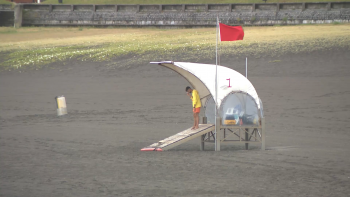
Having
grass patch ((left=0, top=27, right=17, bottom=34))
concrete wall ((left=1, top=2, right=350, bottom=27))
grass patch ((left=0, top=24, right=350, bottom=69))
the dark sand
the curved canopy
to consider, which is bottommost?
the dark sand

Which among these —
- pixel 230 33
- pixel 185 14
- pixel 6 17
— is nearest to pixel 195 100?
pixel 230 33

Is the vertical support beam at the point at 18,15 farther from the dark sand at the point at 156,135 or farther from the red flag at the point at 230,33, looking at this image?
the red flag at the point at 230,33

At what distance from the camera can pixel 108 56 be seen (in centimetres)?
3006

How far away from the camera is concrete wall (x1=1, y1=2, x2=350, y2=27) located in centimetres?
3494

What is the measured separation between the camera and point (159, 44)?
3216cm

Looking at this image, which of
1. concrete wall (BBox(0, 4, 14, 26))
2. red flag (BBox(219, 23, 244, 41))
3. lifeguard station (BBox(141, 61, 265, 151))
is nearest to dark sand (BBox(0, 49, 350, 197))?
lifeguard station (BBox(141, 61, 265, 151))

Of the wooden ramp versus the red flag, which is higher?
the red flag

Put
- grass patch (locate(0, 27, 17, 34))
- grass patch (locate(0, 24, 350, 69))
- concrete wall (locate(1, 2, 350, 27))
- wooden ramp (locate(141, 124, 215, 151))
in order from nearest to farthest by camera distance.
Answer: wooden ramp (locate(141, 124, 215, 151)) < grass patch (locate(0, 24, 350, 69)) < concrete wall (locate(1, 2, 350, 27)) < grass patch (locate(0, 27, 17, 34))

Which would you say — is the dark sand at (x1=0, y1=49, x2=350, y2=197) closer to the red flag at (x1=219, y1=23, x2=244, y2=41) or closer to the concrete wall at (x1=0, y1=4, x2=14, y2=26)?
the red flag at (x1=219, y1=23, x2=244, y2=41)

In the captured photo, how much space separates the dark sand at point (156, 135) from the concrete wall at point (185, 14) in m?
8.84

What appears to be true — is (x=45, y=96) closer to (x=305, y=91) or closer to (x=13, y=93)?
(x=13, y=93)

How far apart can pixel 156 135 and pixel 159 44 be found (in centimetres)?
1684

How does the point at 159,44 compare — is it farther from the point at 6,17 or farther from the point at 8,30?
the point at 6,17

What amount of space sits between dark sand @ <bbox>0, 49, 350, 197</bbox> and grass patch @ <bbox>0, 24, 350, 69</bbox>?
57.0 inches
